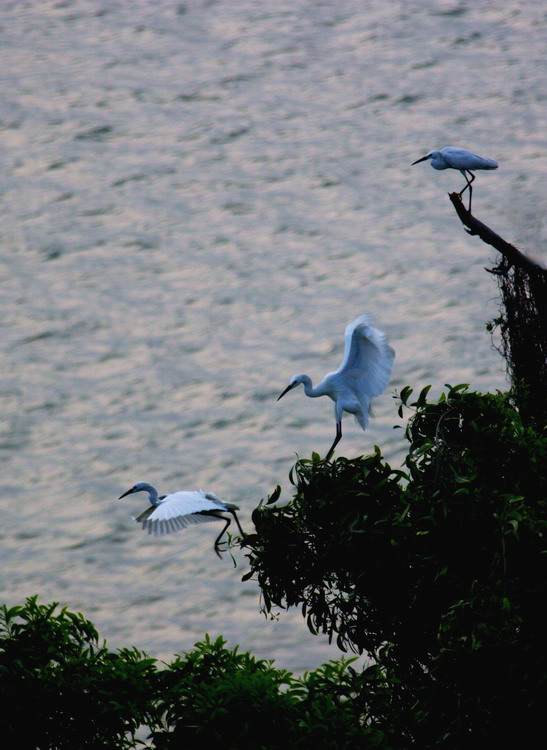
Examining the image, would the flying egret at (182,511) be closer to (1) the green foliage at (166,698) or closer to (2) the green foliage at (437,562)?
(2) the green foliage at (437,562)

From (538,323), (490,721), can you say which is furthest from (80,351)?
(490,721)

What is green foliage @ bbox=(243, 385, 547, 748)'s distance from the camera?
6.15 meters

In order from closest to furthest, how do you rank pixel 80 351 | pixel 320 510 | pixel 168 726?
1. pixel 168 726
2. pixel 320 510
3. pixel 80 351

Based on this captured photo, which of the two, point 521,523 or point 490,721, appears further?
point 521,523

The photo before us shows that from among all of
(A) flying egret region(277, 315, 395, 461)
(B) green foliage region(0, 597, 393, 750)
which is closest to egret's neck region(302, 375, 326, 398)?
(A) flying egret region(277, 315, 395, 461)

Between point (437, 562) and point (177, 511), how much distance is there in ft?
5.41

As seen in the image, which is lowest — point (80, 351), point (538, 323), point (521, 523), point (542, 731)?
point (542, 731)

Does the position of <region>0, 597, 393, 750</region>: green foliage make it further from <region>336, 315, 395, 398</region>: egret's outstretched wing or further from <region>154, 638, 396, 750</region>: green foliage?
<region>336, 315, 395, 398</region>: egret's outstretched wing

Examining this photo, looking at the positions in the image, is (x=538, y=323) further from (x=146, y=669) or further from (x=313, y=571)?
(x=146, y=669)

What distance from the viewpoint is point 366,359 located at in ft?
25.3

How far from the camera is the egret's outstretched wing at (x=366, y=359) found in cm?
748

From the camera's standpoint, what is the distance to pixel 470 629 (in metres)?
6.18

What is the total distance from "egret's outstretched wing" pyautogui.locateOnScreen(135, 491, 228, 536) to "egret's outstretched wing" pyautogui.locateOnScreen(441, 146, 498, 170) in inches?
131

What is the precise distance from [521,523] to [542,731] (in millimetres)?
1105
